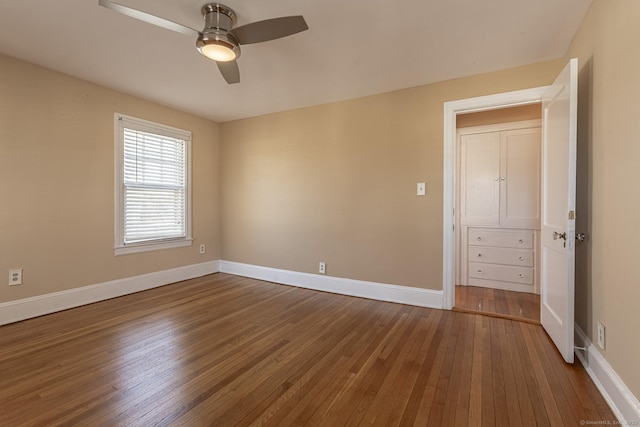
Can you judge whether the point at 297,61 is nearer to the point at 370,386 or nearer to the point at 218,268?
the point at 370,386

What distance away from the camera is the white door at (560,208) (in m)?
1.90

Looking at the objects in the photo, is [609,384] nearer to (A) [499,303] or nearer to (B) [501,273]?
(A) [499,303]

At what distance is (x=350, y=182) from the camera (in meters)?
3.56

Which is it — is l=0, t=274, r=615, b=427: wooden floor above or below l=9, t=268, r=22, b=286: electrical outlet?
below

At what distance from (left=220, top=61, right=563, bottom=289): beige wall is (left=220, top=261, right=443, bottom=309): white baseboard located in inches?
3.2

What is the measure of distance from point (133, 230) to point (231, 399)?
2844 millimetres

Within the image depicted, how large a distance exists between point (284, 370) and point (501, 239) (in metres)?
3.36

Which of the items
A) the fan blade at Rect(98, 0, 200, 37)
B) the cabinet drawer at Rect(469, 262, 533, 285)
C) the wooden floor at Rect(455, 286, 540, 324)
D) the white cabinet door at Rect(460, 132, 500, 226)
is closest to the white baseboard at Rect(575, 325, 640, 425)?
the wooden floor at Rect(455, 286, 540, 324)

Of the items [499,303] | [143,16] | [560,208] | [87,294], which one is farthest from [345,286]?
[143,16]

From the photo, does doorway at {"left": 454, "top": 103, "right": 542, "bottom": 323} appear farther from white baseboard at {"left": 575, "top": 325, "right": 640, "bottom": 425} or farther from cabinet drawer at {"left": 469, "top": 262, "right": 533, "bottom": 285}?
white baseboard at {"left": 575, "top": 325, "right": 640, "bottom": 425}

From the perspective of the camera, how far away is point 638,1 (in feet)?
4.53

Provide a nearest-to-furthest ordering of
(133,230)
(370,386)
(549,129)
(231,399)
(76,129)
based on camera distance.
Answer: (231,399)
(370,386)
(549,129)
(76,129)
(133,230)

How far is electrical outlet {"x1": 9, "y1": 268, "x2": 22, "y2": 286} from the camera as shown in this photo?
8.68 ft

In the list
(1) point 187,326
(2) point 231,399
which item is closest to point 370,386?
(2) point 231,399
